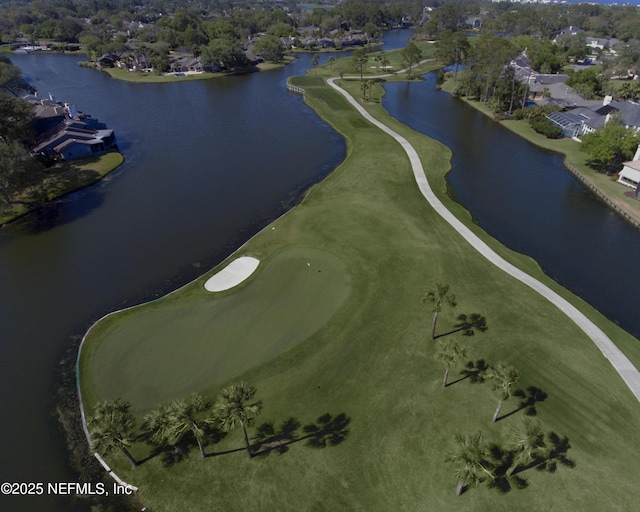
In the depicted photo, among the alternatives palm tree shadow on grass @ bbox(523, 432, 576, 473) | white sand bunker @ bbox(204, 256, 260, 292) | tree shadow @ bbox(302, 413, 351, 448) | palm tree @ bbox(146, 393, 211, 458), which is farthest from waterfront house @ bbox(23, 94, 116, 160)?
palm tree shadow on grass @ bbox(523, 432, 576, 473)

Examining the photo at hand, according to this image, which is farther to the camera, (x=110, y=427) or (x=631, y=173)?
(x=631, y=173)

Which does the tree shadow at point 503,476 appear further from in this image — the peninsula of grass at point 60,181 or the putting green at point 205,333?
the peninsula of grass at point 60,181

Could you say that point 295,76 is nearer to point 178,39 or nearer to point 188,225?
point 178,39

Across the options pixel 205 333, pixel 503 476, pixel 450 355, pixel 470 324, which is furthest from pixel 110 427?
pixel 470 324

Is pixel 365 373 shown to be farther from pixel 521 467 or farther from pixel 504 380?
pixel 521 467

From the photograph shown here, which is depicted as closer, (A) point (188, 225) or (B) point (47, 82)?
(A) point (188, 225)

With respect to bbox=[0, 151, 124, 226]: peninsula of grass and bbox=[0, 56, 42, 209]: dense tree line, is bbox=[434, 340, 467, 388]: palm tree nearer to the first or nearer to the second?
bbox=[0, 151, 124, 226]: peninsula of grass

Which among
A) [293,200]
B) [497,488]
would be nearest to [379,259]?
[293,200]
